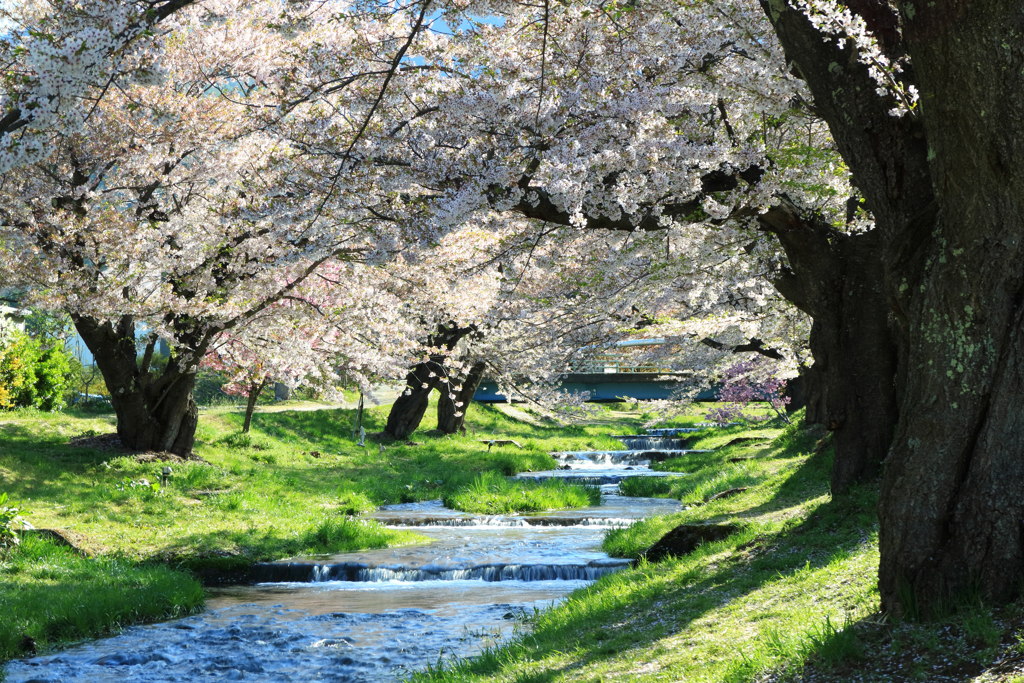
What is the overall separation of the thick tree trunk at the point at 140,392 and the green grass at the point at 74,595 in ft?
21.5

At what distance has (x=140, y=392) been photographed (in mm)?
17422

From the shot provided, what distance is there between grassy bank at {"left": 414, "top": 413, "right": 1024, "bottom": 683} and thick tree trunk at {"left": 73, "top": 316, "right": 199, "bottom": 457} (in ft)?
36.3

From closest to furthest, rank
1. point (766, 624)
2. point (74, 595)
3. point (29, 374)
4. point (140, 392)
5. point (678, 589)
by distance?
point (766, 624)
point (678, 589)
point (74, 595)
point (140, 392)
point (29, 374)

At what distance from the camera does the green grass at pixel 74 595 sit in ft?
28.0

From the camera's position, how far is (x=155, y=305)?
51.0 feet

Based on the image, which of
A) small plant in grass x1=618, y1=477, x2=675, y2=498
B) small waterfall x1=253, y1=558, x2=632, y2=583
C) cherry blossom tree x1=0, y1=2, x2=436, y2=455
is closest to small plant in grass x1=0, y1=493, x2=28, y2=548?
small waterfall x1=253, y1=558, x2=632, y2=583

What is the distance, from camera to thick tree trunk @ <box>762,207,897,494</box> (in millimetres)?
9242

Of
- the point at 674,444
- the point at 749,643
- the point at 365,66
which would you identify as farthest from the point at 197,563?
the point at 674,444

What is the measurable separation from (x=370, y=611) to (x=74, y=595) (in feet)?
11.2

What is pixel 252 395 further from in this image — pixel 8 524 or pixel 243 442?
pixel 8 524

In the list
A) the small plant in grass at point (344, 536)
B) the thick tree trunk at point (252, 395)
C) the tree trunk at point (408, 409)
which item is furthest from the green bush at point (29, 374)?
the small plant in grass at point (344, 536)

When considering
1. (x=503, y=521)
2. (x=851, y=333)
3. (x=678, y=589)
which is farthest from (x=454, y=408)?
(x=678, y=589)

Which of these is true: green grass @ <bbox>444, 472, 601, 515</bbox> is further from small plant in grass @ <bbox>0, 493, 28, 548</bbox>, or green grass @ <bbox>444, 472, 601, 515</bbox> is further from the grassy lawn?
small plant in grass @ <bbox>0, 493, 28, 548</bbox>

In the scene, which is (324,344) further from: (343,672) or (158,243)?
(343,672)
